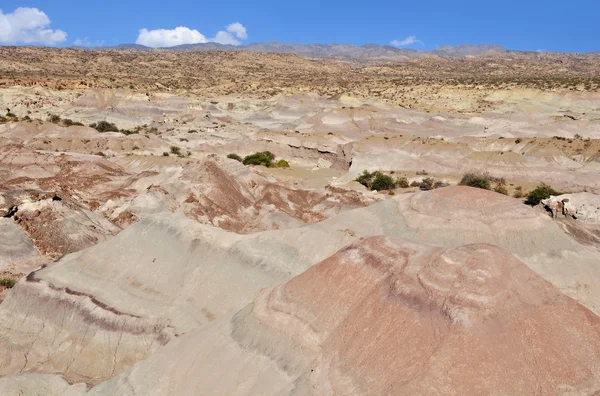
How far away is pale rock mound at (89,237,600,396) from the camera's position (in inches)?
415

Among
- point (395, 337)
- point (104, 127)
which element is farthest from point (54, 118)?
point (395, 337)

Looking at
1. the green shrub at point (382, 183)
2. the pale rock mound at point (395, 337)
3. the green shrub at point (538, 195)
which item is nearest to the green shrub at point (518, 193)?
the green shrub at point (538, 195)

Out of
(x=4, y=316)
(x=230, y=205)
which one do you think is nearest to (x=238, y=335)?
(x=4, y=316)

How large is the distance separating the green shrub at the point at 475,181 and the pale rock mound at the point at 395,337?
78.7 feet

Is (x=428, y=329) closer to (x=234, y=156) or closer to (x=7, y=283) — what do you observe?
(x=7, y=283)

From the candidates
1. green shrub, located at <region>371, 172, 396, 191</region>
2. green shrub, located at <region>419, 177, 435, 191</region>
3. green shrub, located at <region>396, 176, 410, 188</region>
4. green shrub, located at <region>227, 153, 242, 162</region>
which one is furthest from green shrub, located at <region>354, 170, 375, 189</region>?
green shrub, located at <region>227, 153, 242, 162</region>

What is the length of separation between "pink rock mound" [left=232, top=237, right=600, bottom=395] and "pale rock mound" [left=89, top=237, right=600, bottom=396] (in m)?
0.03

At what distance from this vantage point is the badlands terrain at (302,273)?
11.2 m

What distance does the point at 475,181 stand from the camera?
3669 cm

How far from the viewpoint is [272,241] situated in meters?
19.2

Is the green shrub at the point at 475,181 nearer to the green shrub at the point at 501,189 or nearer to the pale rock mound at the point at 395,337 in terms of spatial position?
the green shrub at the point at 501,189

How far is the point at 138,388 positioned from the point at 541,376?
9.68 metres

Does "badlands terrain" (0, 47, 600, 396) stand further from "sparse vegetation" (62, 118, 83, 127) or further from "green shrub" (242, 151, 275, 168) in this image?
"sparse vegetation" (62, 118, 83, 127)

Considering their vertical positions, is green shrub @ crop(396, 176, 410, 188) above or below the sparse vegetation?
below
